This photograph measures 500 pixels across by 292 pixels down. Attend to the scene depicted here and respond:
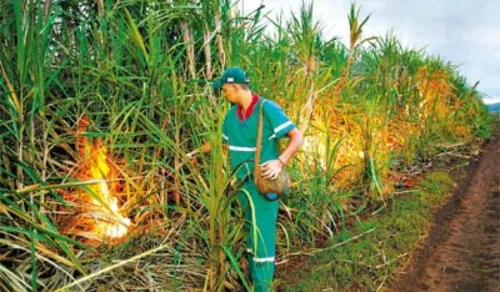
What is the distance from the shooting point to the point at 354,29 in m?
5.55

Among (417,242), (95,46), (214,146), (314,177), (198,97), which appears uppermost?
(95,46)

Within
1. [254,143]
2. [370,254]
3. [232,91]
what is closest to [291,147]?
[254,143]

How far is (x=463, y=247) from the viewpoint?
4.56 metres

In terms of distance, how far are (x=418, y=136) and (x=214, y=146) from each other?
5.68 meters

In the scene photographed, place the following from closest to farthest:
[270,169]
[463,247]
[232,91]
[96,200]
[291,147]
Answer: [270,169], [291,147], [232,91], [96,200], [463,247]

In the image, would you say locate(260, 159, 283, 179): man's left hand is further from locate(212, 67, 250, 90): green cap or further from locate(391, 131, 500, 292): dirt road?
locate(391, 131, 500, 292): dirt road

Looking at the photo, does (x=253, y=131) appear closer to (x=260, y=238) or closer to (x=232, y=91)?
(x=232, y=91)

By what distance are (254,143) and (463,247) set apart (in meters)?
2.32

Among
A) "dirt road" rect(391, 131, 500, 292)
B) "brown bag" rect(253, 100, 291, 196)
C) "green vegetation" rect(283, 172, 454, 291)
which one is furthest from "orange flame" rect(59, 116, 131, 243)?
"dirt road" rect(391, 131, 500, 292)

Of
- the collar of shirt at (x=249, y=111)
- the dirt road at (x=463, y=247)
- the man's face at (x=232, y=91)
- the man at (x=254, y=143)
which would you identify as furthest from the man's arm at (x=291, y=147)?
the dirt road at (x=463, y=247)

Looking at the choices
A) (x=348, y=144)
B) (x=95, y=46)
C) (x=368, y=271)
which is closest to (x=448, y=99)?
(x=348, y=144)

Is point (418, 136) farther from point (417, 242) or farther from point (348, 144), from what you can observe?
point (417, 242)

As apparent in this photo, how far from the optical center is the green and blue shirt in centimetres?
317

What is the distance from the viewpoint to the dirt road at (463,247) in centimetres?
383
